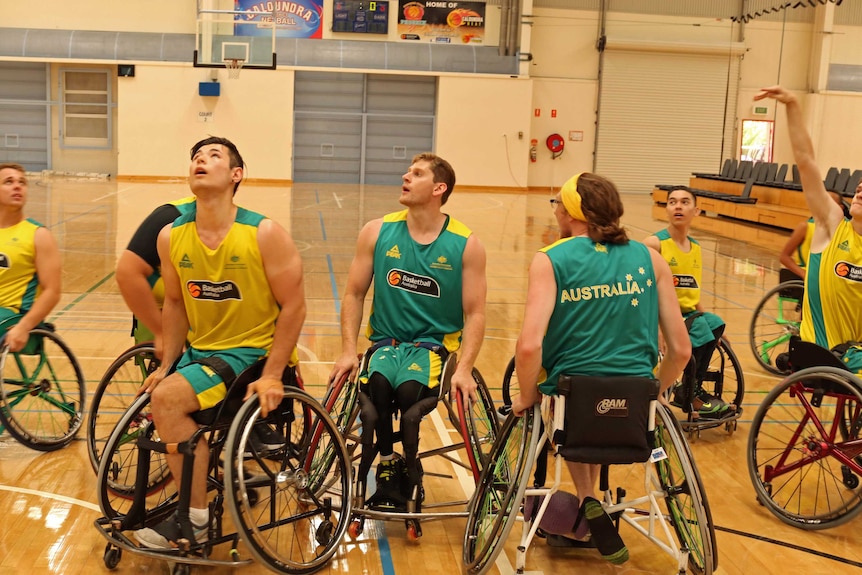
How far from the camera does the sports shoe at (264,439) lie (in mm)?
3148

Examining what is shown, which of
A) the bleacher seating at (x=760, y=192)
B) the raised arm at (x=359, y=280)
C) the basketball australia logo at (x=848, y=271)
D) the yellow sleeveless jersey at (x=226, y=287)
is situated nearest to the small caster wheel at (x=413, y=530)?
the raised arm at (x=359, y=280)

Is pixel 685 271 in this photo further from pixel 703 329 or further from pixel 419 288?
pixel 419 288

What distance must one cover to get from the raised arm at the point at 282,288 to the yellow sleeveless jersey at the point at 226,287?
0.10 feet

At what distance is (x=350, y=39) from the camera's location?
21.8 m

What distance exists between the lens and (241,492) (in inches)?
106

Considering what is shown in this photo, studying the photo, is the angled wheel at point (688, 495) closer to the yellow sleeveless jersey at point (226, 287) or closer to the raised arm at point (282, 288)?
the raised arm at point (282, 288)

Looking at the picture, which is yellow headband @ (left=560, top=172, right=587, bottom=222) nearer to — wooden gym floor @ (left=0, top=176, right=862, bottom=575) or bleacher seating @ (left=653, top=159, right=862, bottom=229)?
wooden gym floor @ (left=0, top=176, right=862, bottom=575)

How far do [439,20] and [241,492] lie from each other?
20494 mm

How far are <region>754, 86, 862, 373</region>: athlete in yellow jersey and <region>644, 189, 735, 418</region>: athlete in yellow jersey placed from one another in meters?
0.68

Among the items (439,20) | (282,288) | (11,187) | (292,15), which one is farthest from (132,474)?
(439,20)

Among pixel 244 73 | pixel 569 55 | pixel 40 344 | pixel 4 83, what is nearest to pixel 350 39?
pixel 244 73

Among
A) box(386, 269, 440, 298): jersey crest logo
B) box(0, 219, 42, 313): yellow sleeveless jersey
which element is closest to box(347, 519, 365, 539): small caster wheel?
box(386, 269, 440, 298): jersey crest logo

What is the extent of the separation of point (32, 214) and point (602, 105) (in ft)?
45.8

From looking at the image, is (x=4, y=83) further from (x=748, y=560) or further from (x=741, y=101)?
(x=748, y=560)
